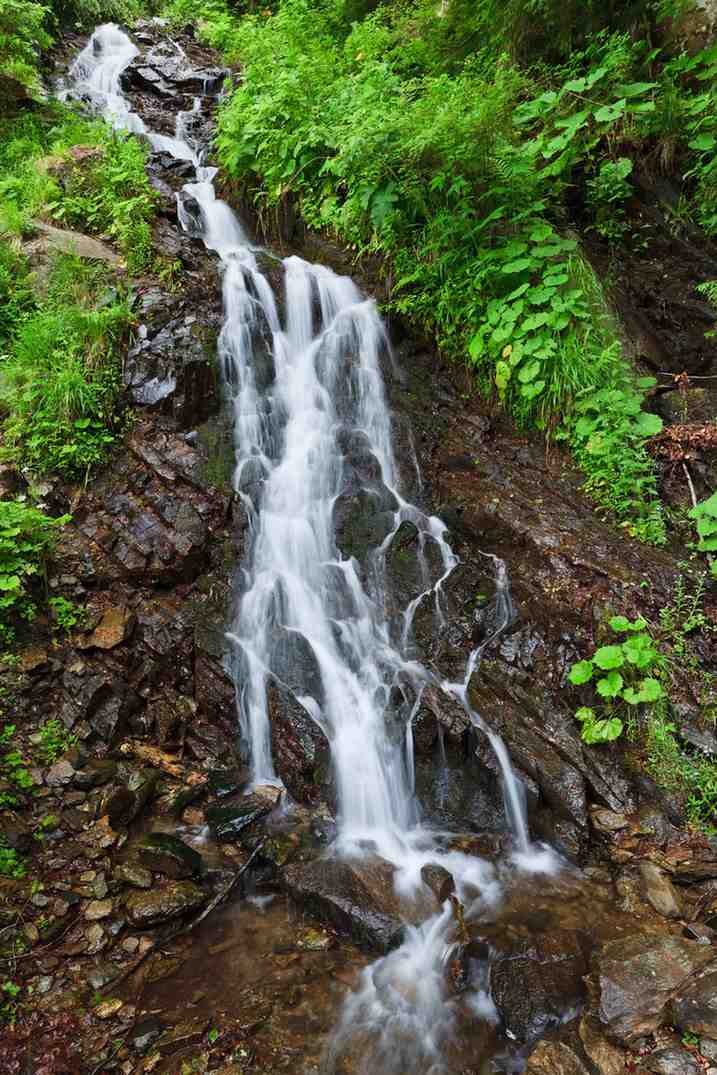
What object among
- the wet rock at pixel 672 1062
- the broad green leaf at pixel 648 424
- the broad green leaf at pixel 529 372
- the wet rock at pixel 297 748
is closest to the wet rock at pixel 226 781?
the wet rock at pixel 297 748

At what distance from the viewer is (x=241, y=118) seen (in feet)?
31.1

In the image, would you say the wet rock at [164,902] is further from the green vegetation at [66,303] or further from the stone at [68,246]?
the stone at [68,246]

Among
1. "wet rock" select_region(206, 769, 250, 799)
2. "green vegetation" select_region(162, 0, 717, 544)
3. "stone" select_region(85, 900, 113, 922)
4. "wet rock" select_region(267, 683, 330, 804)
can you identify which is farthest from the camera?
"green vegetation" select_region(162, 0, 717, 544)

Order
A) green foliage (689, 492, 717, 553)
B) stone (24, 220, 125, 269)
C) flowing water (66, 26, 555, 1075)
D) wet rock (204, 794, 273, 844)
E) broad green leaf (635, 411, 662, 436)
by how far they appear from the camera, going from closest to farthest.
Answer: flowing water (66, 26, 555, 1075), wet rock (204, 794, 273, 844), green foliage (689, 492, 717, 553), broad green leaf (635, 411, 662, 436), stone (24, 220, 125, 269)

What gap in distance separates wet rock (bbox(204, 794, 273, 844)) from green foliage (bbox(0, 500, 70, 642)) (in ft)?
7.76

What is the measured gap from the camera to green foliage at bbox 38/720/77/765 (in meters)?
4.70

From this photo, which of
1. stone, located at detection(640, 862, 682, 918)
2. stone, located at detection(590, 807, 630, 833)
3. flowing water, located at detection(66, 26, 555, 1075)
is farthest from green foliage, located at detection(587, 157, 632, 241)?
stone, located at detection(640, 862, 682, 918)

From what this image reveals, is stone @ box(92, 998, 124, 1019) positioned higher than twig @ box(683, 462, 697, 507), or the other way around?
twig @ box(683, 462, 697, 507)

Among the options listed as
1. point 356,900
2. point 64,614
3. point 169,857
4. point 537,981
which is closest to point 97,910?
point 169,857

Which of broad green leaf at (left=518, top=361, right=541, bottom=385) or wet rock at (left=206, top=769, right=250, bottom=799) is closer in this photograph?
wet rock at (left=206, top=769, right=250, bottom=799)

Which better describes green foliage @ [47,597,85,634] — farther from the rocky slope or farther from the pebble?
the pebble

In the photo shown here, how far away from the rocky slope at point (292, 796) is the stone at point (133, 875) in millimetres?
21

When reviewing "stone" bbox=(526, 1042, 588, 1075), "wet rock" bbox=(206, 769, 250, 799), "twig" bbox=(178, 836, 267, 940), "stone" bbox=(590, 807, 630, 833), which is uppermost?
"wet rock" bbox=(206, 769, 250, 799)

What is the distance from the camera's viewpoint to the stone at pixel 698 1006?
289cm
